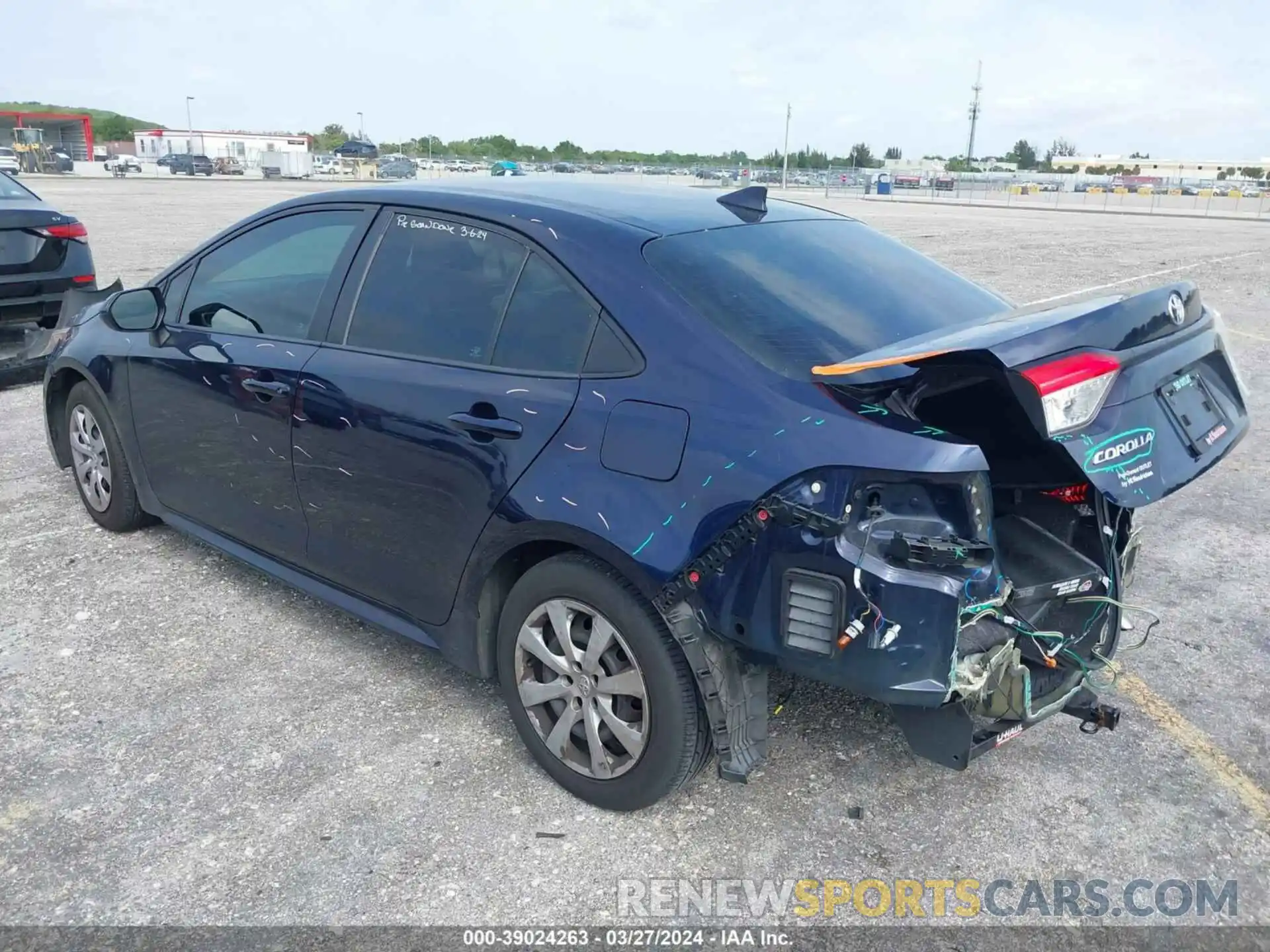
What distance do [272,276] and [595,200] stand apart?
1.47 meters

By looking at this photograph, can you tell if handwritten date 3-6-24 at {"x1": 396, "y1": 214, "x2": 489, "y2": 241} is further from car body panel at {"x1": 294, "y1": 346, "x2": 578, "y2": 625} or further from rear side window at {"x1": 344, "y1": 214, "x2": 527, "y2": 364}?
car body panel at {"x1": 294, "y1": 346, "x2": 578, "y2": 625}

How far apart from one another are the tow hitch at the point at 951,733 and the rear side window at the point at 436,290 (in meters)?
1.56

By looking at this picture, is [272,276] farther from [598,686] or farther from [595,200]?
[598,686]

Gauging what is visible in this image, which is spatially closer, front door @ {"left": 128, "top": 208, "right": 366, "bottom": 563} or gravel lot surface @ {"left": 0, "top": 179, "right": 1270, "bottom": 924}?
gravel lot surface @ {"left": 0, "top": 179, "right": 1270, "bottom": 924}

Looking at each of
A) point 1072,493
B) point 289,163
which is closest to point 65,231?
point 1072,493

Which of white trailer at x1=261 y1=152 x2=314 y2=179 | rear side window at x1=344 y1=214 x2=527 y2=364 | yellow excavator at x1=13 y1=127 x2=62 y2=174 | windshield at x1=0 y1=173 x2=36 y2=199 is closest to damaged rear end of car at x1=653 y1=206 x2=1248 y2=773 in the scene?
rear side window at x1=344 y1=214 x2=527 y2=364

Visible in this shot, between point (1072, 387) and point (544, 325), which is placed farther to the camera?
point (544, 325)

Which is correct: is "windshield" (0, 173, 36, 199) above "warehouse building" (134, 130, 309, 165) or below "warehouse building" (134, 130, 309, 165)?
below

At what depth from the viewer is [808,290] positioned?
114 inches

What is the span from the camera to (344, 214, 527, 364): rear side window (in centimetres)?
300

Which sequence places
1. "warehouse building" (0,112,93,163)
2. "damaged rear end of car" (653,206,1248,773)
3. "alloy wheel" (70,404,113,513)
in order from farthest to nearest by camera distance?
"warehouse building" (0,112,93,163) → "alloy wheel" (70,404,113,513) → "damaged rear end of car" (653,206,1248,773)

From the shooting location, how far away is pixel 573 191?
10.8 feet

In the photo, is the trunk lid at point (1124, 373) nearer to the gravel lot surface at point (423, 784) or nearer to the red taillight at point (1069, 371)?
the red taillight at point (1069, 371)

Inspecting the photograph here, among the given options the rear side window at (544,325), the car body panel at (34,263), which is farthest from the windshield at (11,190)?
the rear side window at (544,325)
